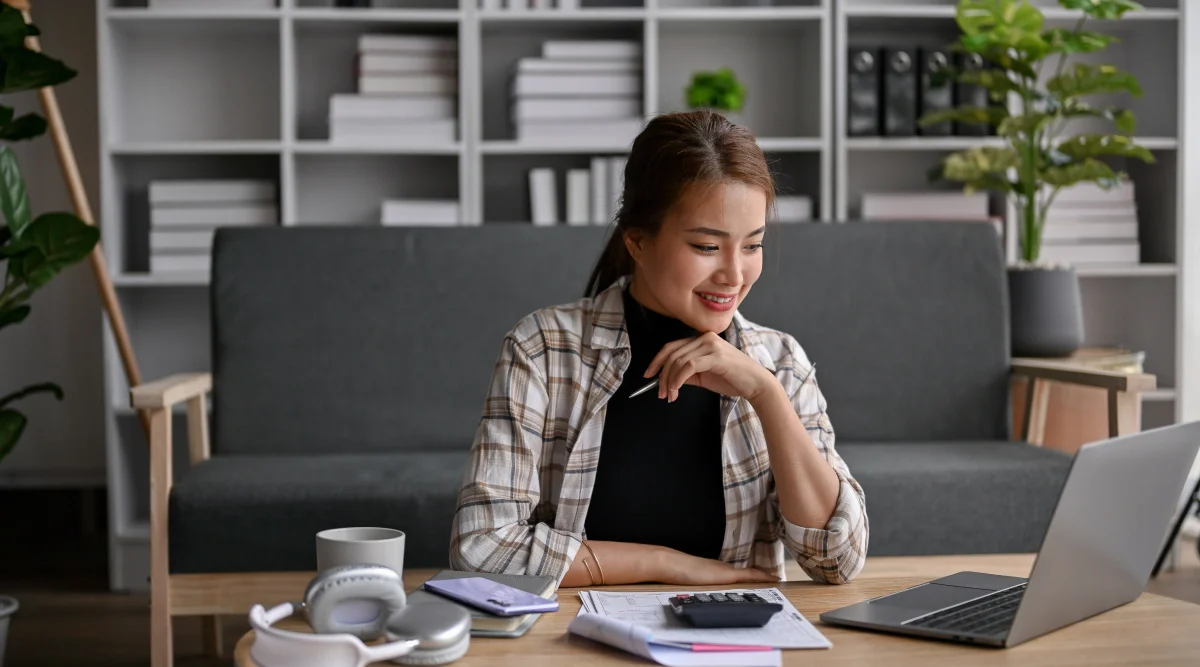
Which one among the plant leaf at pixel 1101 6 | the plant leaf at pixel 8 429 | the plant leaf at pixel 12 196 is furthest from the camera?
the plant leaf at pixel 1101 6

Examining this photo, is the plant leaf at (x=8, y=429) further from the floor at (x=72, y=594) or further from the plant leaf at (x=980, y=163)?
the plant leaf at (x=980, y=163)

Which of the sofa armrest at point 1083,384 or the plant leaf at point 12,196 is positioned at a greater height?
the plant leaf at point 12,196

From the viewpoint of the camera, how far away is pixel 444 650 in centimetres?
92

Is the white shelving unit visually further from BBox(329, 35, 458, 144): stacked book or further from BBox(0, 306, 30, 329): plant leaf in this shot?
BBox(0, 306, 30, 329): plant leaf

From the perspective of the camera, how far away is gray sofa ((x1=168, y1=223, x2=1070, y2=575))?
8.43ft

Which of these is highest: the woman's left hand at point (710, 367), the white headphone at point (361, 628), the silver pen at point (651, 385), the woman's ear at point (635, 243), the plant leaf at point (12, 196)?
the plant leaf at point (12, 196)

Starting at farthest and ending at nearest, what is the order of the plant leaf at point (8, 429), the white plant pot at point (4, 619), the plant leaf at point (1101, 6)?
the plant leaf at point (1101, 6), the plant leaf at point (8, 429), the white plant pot at point (4, 619)

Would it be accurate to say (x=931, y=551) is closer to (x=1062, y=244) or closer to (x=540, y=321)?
(x=540, y=321)

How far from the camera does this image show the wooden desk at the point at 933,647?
0.95 m

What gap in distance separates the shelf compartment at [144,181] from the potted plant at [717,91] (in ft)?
4.27

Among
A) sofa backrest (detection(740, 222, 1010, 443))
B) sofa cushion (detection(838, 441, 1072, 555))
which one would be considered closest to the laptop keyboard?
sofa cushion (detection(838, 441, 1072, 555))

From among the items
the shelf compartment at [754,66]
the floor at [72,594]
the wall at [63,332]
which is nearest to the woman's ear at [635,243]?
the floor at [72,594]

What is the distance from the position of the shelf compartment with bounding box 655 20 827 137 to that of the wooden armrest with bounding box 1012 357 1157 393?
4.10ft

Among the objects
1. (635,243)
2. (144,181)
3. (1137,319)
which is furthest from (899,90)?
(144,181)
